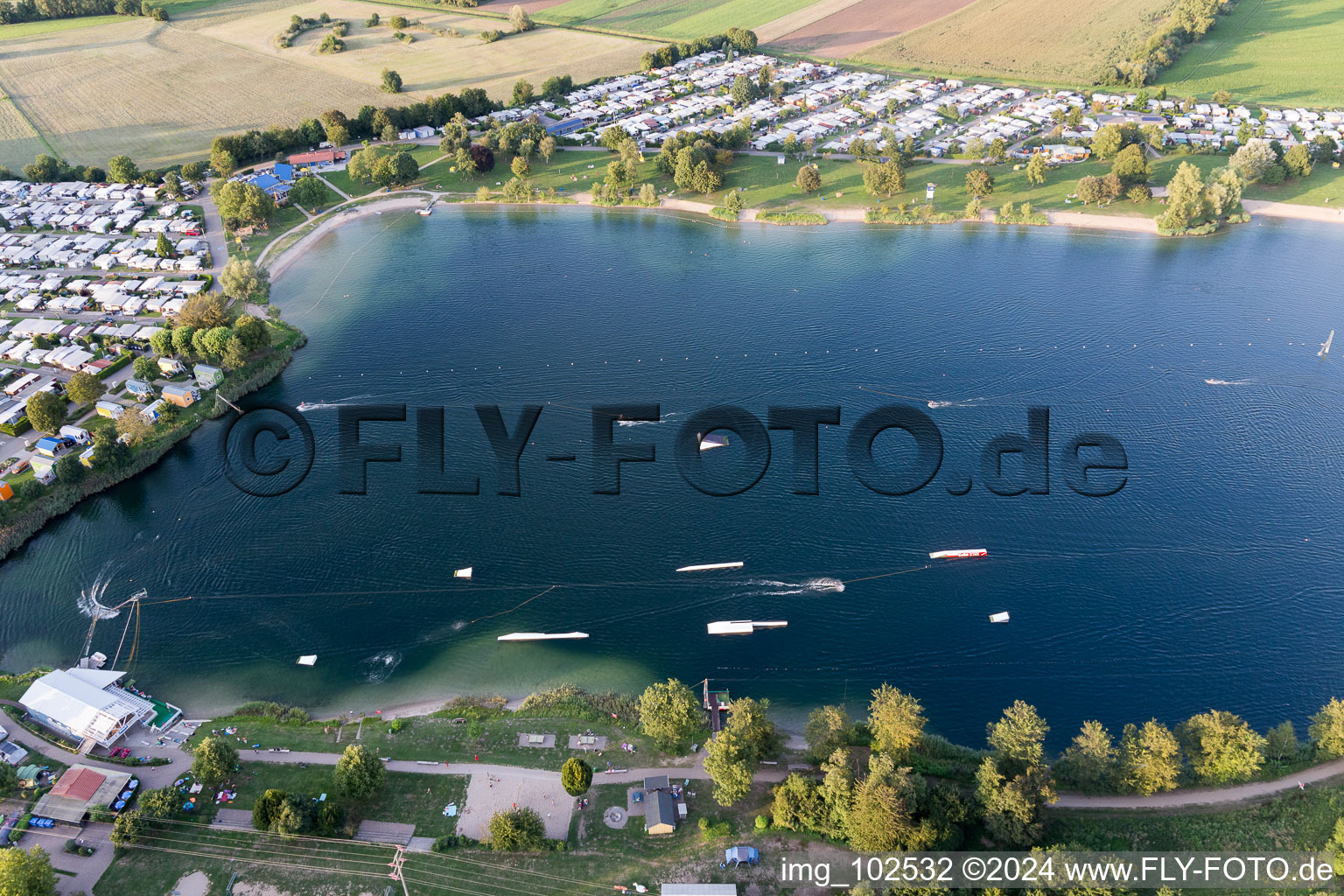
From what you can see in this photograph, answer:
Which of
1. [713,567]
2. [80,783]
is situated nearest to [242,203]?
[80,783]

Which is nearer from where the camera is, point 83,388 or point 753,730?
point 753,730

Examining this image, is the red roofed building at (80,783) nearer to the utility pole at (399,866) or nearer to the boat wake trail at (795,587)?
the utility pole at (399,866)

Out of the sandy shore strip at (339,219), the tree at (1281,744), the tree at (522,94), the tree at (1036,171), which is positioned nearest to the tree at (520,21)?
the tree at (522,94)

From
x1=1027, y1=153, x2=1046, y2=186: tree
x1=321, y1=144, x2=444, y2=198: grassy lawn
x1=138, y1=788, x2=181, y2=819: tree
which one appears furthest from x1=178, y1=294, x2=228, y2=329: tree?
x1=1027, y1=153, x2=1046, y2=186: tree

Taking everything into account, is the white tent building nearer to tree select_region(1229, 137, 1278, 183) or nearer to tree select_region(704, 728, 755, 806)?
tree select_region(704, 728, 755, 806)

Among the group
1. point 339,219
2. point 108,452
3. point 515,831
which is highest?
point 339,219

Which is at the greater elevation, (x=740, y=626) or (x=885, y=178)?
(x=885, y=178)

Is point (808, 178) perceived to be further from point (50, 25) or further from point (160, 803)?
point (50, 25)
